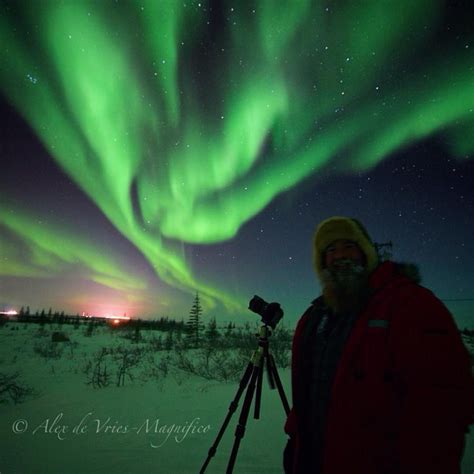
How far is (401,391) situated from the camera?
1.49m

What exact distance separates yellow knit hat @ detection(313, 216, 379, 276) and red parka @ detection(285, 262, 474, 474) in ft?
2.52

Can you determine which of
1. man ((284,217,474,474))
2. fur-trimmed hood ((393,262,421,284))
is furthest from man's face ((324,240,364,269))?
fur-trimmed hood ((393,262,421,284))

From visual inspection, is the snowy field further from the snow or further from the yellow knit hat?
the yellow knit hat

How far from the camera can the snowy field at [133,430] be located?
385 centimetres

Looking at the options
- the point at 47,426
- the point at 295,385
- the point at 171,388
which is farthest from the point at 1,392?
the point at 295,385

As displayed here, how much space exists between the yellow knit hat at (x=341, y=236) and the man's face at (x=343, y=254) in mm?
42

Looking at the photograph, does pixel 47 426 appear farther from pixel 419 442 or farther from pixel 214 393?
pixel 419 442

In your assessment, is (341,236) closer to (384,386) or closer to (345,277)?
(345,277)

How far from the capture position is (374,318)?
1.65m

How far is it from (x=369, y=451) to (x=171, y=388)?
277 inches

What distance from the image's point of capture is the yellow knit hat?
2.52m

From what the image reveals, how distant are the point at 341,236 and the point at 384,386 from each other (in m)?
1.48

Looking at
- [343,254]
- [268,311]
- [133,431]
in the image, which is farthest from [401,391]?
[133,431]

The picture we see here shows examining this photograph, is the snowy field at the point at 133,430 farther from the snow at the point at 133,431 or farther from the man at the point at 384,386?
the man at the point at 384,386
